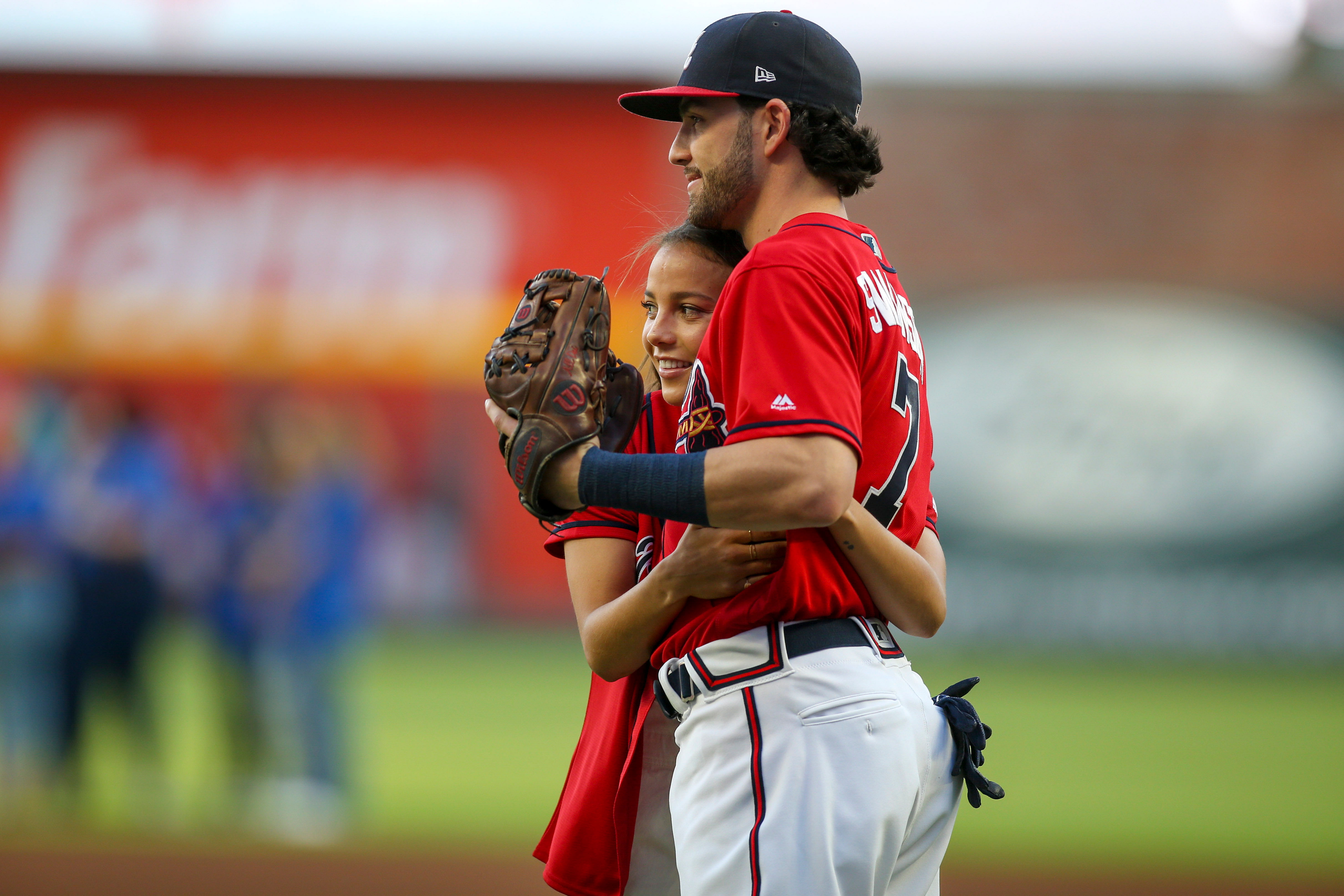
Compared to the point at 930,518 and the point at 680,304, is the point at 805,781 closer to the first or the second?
the point at 930,518

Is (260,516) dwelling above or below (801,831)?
above

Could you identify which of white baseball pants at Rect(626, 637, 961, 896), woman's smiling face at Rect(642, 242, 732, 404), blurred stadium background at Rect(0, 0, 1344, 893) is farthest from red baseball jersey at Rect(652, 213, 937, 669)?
blurred stadium background at Rect(0, 0, 1344, 893)

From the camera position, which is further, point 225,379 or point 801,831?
point 225,379

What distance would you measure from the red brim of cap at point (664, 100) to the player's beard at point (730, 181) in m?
0.08

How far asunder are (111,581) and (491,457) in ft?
34.3

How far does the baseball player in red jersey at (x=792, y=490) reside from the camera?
1875mm

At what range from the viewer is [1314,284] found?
15.7 m

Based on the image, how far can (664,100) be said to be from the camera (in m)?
2.26

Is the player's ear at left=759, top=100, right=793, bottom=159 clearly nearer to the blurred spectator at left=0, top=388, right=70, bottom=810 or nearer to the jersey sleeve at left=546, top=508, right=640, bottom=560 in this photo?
the jersey sleeve at left=546, top=508, right=640, bottom=560

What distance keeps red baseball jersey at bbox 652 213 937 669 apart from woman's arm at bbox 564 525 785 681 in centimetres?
4

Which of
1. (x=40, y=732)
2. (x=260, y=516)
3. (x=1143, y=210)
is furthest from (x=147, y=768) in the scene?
(x=1143, y=210)

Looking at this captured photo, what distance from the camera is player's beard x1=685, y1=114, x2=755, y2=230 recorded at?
219 centimetres

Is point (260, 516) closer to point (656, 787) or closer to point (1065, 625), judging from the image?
point (656, 787)

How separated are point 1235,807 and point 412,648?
9.55 meters
